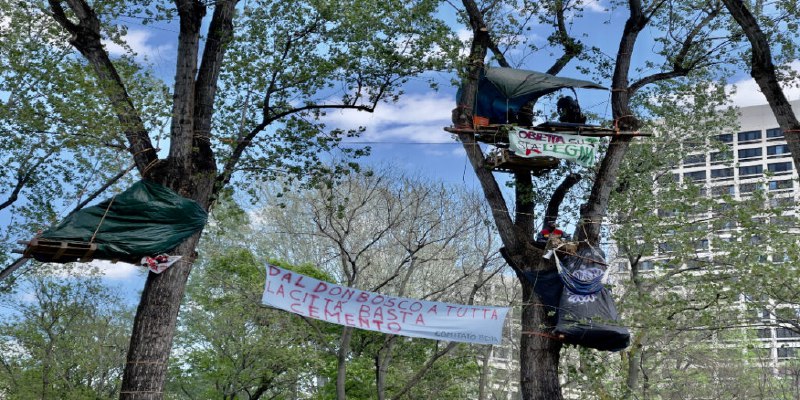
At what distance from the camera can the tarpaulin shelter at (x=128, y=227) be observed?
8656 millimetres

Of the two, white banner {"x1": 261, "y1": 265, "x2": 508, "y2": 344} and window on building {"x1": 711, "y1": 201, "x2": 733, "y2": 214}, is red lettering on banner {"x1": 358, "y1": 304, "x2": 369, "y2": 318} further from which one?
window on building {"x1": 711, "y1": 201, "x2": 733, "y2": 214}

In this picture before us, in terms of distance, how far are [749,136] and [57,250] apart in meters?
76.9

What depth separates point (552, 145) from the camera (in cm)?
1145

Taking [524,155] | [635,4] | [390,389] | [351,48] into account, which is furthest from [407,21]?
[390,389]

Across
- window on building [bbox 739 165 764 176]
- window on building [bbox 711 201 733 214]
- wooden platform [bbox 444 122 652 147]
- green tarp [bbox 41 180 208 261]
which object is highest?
window on building [bbox 739 165 764 176]

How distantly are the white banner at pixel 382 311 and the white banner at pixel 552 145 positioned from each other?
224 centimetres

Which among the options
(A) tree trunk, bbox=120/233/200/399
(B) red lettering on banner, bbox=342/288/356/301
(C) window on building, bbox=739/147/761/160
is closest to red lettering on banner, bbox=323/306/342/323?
(B) red lettering on banner, bbox=342/288/356/301

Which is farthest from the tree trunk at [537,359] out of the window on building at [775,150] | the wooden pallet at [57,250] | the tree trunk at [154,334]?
the window on building at [775,150]

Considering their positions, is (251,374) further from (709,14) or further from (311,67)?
(709,14)

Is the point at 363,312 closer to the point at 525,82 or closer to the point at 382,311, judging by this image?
the point at 382,311

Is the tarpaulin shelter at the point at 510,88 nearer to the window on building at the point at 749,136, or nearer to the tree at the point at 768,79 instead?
the tree at the point at 768,79

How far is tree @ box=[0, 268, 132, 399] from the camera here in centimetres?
2033

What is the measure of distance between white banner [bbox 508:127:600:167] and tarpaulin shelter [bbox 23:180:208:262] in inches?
171

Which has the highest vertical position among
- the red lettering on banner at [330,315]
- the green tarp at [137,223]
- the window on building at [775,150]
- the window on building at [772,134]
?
the window on building at [772,134]
